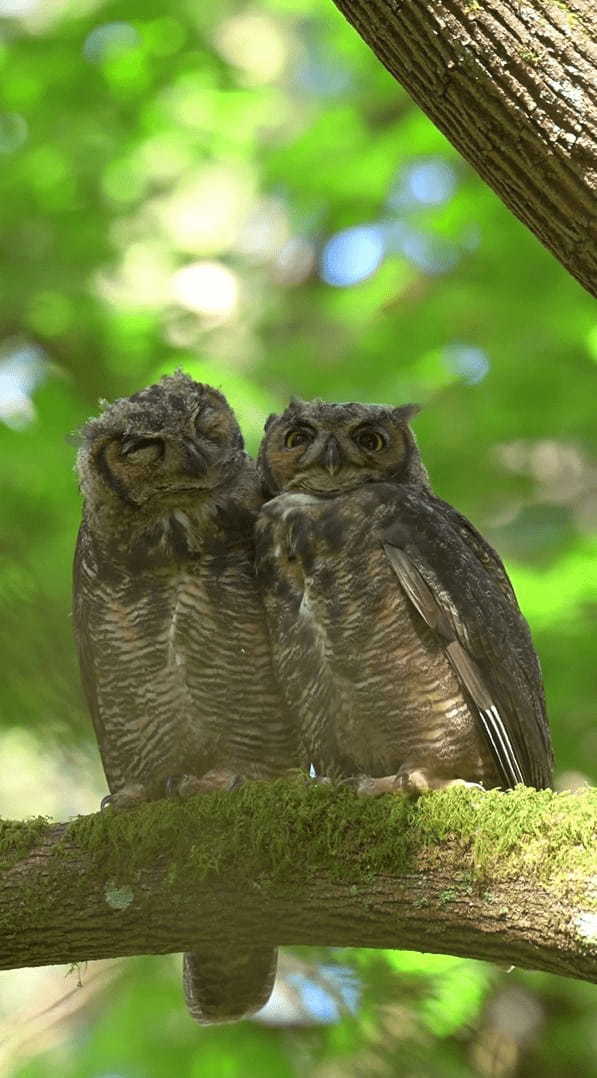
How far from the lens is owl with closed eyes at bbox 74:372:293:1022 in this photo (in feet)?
13.5

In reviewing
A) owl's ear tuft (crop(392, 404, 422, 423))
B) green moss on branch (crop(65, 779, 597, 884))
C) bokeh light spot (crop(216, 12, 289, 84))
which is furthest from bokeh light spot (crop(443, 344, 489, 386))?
bokeh light spot (crop(216, 12, 289, 84))

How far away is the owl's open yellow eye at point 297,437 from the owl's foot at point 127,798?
1.20 m

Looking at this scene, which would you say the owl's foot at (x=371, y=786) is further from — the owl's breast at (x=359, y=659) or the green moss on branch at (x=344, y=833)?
the owl's breast at (x=359, y=659)

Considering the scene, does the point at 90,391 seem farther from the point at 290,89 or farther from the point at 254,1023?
the point at 290,89

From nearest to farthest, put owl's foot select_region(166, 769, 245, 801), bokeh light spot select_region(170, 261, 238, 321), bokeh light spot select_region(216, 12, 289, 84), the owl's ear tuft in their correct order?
owl's foot select_region(166, 769, 245, 801)
the owl's ear tuft
bokeh light spot select_region(170, 261, 238, 321)
bokeh light spot select_region(216, 12, 289, 84)

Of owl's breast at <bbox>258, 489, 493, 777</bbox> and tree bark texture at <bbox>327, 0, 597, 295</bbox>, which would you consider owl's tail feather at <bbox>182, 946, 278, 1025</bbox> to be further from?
tree bark texture at <bbox>327, 0, 597, 295</bbox>

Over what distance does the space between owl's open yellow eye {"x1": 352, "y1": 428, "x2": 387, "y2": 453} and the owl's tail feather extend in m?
1.61

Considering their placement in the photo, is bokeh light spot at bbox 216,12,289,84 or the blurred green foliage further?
bokeh light spot at bbox 216,12,289,84

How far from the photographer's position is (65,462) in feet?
20.5

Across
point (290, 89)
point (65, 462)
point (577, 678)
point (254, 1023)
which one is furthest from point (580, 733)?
point (290, 89)

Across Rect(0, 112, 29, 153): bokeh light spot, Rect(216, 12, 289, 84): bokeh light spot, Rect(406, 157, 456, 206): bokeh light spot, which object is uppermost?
Rect(216, 12, 289, 84): bokeh light spot

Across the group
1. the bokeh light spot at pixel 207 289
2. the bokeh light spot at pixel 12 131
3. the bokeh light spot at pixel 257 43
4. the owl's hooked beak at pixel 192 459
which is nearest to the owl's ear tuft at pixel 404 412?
the owl's hooked beak at pixel 192 459

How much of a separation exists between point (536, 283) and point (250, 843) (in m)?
4.01

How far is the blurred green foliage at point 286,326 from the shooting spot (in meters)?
6.23
